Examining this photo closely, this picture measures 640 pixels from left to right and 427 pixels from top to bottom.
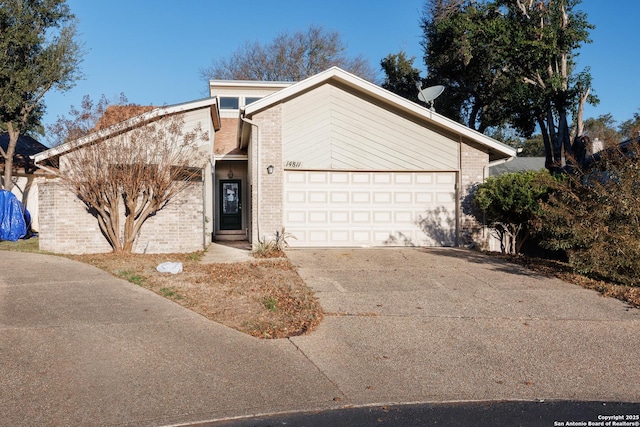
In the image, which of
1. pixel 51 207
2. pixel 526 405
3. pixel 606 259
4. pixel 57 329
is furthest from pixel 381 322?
pixel 51 207

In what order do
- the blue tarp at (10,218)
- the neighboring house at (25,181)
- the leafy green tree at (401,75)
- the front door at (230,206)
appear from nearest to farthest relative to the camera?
the blue tarp at (10,218) → the front door at (230,206) → the neighboring house at (25,181) → the leafy green tree at (401,75)

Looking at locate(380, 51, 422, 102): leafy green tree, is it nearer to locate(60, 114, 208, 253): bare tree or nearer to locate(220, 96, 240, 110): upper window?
locate(220, 96, 240, 110): upper window

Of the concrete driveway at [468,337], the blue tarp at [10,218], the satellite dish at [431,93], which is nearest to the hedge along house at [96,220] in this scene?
the blue tarp at [10,218]

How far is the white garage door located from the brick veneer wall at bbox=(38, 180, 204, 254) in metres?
2.37

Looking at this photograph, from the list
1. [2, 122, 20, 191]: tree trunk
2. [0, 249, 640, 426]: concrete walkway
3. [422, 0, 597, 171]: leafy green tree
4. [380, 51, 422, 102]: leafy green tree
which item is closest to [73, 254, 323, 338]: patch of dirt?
[0, 249, 640, 426]: concrete walkway

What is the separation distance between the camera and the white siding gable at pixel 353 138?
13570 millimetres

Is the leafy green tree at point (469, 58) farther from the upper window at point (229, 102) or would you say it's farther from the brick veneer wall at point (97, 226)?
the brick veneer wall at point (97, 226)

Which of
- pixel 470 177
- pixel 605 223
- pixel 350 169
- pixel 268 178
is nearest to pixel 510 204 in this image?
pixel 470 177

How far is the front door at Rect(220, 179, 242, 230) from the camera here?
18203mm

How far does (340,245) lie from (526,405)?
30.8ft

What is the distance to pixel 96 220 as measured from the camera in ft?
42.4

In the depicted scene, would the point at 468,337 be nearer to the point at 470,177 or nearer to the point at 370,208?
the point at 370,208

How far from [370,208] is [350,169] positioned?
1177 mm

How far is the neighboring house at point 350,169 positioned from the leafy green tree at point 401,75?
14.8 m
